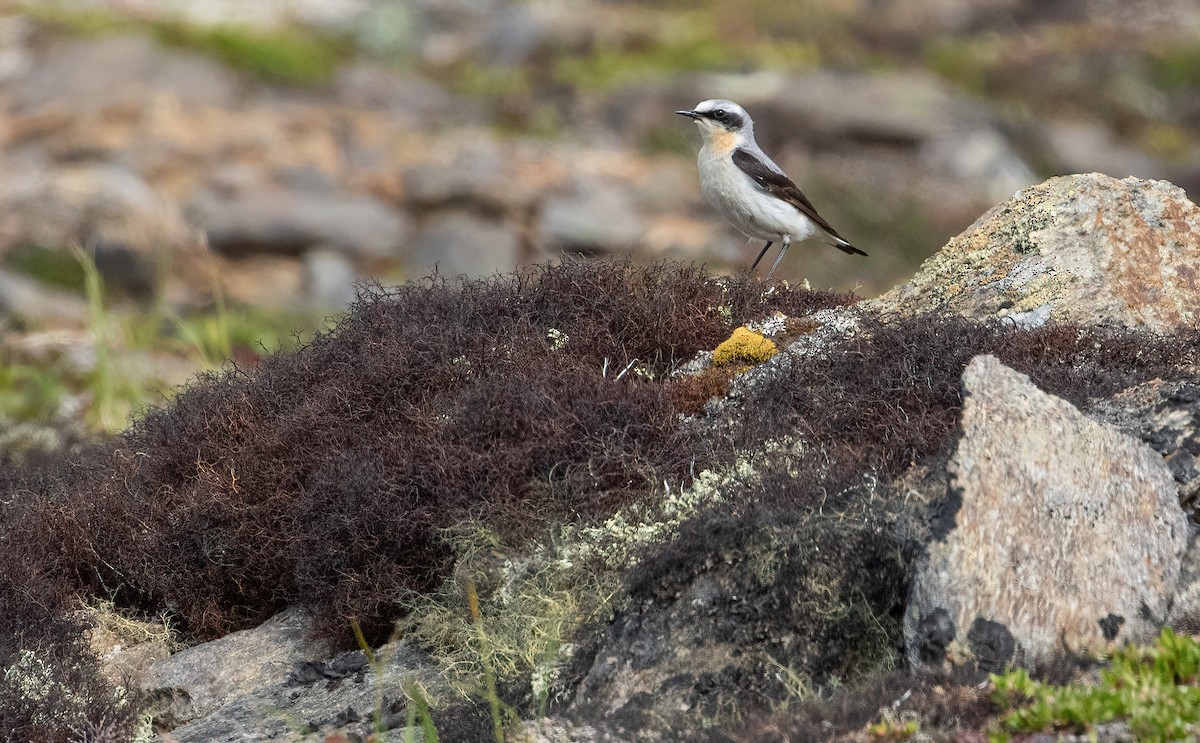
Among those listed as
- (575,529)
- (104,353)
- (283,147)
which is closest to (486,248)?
(283,147)

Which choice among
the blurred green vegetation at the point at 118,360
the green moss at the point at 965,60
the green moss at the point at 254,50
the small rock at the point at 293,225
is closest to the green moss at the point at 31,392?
the blurred green vegetation at the point at 118,360

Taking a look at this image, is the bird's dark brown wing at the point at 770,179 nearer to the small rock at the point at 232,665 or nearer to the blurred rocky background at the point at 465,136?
the small rock at the point at 232,665

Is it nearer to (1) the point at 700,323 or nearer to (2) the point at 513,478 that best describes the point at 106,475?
(2) the point at 513,478

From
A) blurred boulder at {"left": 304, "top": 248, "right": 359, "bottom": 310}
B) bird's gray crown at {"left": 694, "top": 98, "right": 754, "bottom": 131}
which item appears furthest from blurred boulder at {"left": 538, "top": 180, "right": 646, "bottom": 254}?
bird's gray crown at {"left": 694, "top": 98, "right": 754, "bottom": 131}

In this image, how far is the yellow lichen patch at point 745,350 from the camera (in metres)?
6.66

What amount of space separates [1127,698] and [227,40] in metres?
29.3

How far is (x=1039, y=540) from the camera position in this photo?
4.80 meters

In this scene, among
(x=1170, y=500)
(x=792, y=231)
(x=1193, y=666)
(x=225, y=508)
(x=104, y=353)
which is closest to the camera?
(x=1193, y=666)

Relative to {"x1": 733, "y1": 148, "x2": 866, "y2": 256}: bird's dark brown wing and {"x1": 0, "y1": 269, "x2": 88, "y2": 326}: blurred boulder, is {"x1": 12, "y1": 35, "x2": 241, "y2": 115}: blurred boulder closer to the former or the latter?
{"x1": 0, "y1": 269, "x2": 88, "y2": 326}: blurred boulder

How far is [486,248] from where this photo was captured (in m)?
22.5

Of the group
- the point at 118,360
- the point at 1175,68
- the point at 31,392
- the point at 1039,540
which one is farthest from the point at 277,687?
the point at 1175,68

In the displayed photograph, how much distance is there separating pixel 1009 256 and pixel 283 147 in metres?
21.4

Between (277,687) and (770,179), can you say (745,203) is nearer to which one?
(770,179)

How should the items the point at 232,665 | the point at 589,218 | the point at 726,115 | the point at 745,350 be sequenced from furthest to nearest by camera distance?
the point at 589,218 < the point at 726,115 < the point at 745,350 < the point at 232,665
